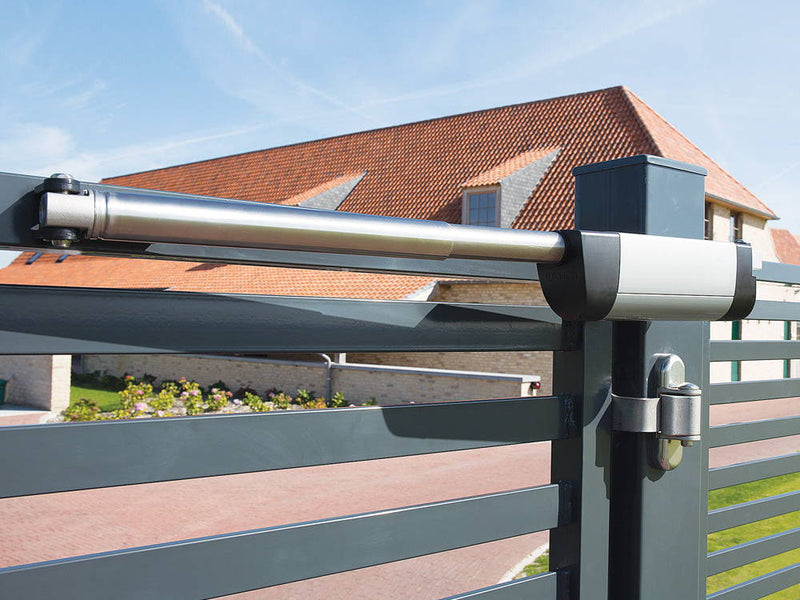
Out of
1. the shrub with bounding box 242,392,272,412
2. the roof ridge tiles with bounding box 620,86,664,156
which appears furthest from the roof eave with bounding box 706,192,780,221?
the shrub with bounding box 242,392,272,412

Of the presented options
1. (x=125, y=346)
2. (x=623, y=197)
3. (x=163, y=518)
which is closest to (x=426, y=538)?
(x=125, y=346)

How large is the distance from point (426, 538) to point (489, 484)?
868 cm

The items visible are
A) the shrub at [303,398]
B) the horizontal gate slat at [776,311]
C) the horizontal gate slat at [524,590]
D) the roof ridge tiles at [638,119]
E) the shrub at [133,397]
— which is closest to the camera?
the horizontal gate slat at [524,590]

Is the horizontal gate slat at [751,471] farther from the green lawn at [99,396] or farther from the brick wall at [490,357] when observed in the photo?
the green lawn at [99,396]

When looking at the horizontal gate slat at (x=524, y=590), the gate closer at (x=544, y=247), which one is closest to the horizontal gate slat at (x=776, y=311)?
the gate closer at (x=544, y=247)

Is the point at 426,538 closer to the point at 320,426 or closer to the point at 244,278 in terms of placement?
the point at 320,426

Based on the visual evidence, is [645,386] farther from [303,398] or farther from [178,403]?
[303,398]

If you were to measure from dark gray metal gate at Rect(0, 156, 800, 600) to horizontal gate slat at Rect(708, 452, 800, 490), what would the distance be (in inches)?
1.5

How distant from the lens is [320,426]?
1091mm

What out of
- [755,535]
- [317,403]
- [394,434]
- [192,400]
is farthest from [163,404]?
[394,434]

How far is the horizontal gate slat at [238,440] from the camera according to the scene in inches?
34.2

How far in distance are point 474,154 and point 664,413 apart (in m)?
22.7

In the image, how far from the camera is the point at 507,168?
21031mm

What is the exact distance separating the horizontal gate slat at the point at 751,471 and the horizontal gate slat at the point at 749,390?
19cm
